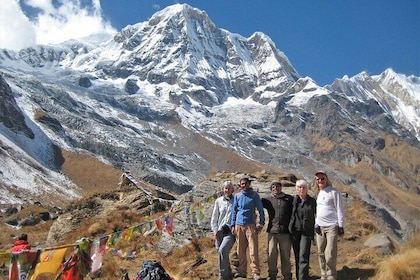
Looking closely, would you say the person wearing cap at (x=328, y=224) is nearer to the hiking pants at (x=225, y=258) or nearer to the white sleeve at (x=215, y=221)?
the hiking pants at (x=225, y=258)

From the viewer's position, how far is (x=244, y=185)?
383 inches

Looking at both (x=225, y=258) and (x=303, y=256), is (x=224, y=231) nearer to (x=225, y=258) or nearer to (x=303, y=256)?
(x=225, y=258)

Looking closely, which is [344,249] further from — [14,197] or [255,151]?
[255,151]

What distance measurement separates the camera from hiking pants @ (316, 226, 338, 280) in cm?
830

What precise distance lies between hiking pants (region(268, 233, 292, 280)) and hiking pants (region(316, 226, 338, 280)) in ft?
2.55

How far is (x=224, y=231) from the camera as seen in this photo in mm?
9984

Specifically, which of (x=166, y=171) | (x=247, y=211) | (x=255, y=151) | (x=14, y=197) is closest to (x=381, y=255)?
(x=247, y=211)

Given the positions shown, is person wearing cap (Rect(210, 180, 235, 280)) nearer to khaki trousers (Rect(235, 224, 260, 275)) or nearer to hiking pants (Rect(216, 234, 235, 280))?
hiking pants (Rect(216, 234, 235, 280))

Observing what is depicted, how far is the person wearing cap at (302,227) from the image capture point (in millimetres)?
8773

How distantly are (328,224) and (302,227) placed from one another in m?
0.64

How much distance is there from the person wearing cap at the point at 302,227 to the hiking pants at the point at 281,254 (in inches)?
5.9

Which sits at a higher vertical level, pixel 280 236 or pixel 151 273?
pixel 280 236

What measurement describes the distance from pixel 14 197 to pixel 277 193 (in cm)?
6190

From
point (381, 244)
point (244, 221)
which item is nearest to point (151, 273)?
point (244, 221)
